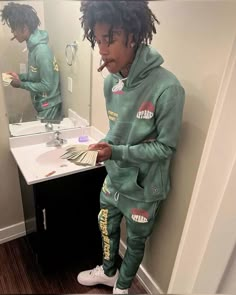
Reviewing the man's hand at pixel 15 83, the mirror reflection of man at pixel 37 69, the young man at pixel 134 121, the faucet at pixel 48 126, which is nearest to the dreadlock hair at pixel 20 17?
the mirror reflection of man at pixel 37 69

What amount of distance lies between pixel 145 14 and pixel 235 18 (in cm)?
33

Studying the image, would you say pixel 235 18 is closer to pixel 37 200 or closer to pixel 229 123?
pixel 229 123

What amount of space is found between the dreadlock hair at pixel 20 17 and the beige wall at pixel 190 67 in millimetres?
544

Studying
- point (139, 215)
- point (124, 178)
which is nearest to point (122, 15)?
point (124, 178)

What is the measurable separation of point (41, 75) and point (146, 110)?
2.48 feet

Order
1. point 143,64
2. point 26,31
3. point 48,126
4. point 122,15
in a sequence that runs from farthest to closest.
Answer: point 48,126 → point 26,31 → point 143,64 → point 122,15

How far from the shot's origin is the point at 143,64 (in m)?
0.85

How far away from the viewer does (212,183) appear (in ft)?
2.14

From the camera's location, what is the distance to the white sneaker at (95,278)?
4.48ft

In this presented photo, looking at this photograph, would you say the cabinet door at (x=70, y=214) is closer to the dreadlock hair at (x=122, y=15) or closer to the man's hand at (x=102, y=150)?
the man's hand at (x=102, y=150)

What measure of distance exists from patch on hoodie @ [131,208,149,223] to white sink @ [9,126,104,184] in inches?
14.7

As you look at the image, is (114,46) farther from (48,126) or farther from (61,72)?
(48,126)

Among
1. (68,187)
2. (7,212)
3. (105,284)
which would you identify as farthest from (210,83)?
(7,212)

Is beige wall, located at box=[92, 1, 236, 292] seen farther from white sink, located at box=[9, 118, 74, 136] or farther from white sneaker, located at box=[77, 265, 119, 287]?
white sink, located at box=[9, 118, 74, 136]
